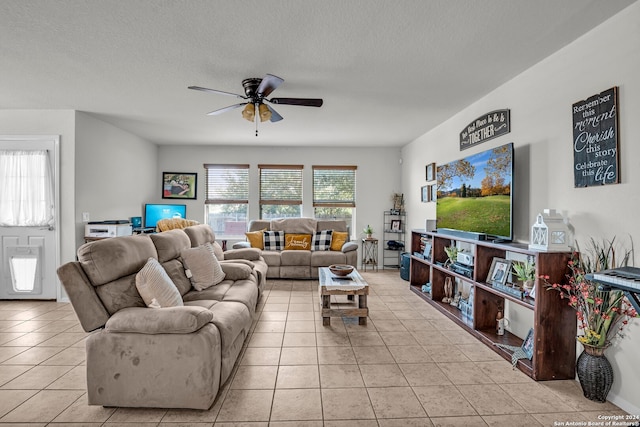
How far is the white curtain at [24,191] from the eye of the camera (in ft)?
14.5

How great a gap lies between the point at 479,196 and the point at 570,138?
110cm

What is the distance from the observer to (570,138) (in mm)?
2541

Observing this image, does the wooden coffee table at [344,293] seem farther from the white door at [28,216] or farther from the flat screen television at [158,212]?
the flat screen television at [158,212]

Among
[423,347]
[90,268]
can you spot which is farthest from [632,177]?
[90,268]

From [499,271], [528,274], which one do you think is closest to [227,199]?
[499,271]

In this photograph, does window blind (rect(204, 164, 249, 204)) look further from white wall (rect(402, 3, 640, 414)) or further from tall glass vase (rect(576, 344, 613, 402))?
tall glass vase (rect(576, 344, 613, 402))

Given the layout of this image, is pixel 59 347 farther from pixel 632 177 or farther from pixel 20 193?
pixel 632 177

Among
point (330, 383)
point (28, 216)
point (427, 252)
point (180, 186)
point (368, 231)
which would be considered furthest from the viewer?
point (180, 186)

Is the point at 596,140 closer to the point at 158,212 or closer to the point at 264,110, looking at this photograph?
the point at 264,110

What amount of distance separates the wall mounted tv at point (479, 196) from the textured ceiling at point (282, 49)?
0.80m

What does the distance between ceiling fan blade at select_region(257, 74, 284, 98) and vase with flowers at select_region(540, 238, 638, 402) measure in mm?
2653

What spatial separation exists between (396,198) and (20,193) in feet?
20.1

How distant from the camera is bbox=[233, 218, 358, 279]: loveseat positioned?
5785mm

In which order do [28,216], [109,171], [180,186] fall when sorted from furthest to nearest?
1. [180,186]
2. [109,171]
3. [28,216]
